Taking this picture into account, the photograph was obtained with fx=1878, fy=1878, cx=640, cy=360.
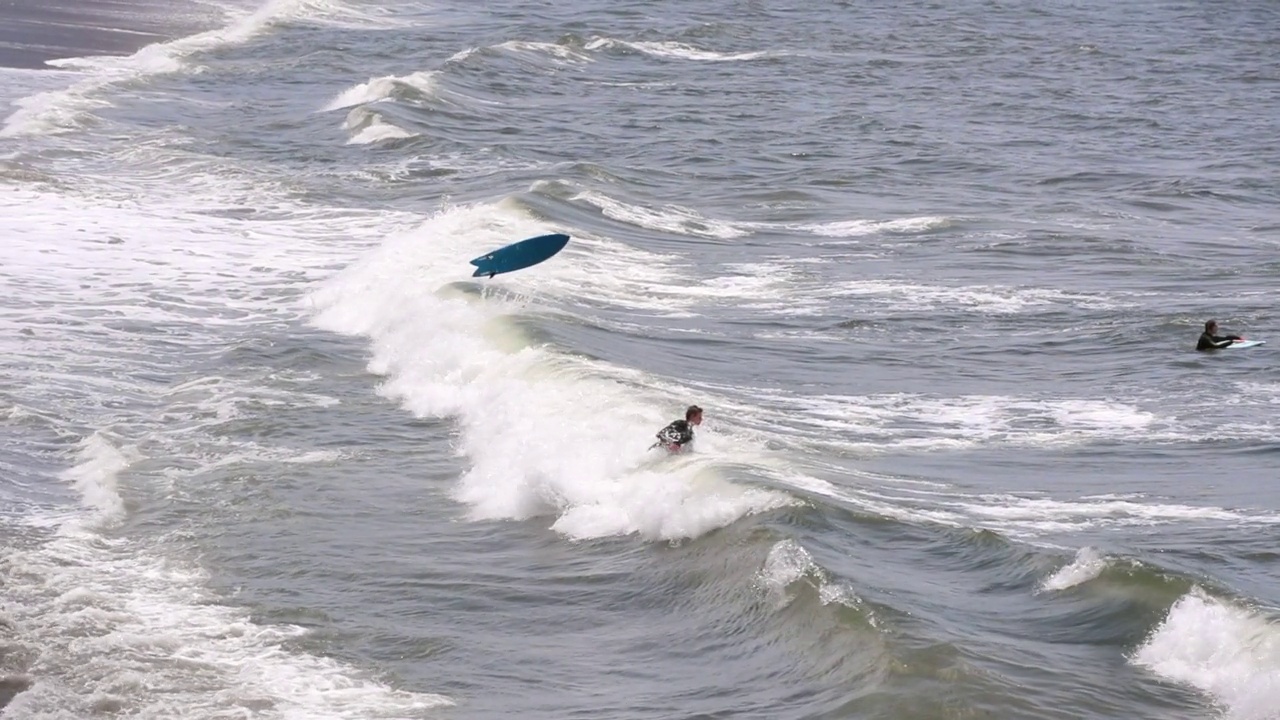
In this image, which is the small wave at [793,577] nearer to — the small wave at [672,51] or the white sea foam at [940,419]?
the white sea foam at [940,419]

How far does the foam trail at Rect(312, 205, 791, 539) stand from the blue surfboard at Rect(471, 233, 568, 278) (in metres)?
0.38

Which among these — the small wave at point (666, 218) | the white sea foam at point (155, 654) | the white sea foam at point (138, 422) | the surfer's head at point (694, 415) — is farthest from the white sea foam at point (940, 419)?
the small wave at point (666, 218)

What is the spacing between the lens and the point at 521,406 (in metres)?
18.1

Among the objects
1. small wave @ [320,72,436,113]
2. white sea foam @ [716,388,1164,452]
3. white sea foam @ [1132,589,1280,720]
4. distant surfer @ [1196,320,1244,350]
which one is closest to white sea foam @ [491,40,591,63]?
small wave @ [320,72,436,113]

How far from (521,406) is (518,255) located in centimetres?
490

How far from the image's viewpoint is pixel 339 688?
11531 millimetres

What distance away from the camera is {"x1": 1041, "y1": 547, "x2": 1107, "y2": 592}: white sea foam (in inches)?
521

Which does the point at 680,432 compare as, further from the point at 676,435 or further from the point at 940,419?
the point at 940,419

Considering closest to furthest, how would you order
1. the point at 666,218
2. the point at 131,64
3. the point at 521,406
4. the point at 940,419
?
the point at 521,406
the point at 940,419
the point at 666,218
the point at 131,64

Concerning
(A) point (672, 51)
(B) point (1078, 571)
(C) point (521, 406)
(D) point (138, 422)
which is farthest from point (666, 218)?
(A) point (672, 51)

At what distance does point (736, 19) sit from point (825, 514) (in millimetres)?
52425

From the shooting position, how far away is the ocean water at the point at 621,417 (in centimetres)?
1188

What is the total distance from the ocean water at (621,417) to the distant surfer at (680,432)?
18cm

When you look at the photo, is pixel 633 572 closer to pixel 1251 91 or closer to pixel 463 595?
pixel 463 595
